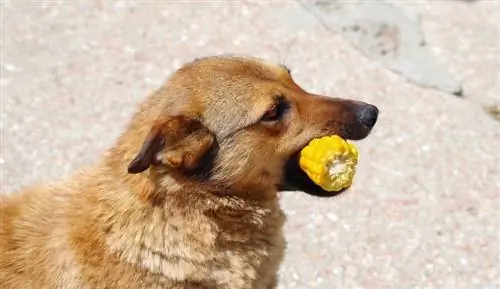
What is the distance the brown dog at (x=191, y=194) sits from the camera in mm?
3672

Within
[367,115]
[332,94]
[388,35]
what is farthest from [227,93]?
[388,35]

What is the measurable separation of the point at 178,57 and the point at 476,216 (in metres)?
A: 2.49

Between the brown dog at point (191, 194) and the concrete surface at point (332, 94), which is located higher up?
the brown dog at point (191, 194)

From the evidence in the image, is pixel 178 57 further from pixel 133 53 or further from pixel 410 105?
pixel 410 105

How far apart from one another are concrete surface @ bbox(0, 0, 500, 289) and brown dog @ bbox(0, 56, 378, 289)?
1.34m

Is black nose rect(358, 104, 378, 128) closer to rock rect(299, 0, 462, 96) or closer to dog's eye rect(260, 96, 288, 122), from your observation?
dog's eye rect(260, 96, 288, 122)

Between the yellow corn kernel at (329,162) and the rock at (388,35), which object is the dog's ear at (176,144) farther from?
the rock at (388,35)

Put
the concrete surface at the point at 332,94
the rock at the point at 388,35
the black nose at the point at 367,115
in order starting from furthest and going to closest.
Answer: the rock at the point at 388,35 → the concrete surface at the point at 332,94 → the black nose at the point at 367,115

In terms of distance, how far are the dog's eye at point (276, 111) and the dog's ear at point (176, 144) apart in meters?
0.24

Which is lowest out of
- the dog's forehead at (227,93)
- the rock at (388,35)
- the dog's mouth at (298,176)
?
the rock at (388,35)

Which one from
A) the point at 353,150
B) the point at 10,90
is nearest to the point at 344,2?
the point at 10,90

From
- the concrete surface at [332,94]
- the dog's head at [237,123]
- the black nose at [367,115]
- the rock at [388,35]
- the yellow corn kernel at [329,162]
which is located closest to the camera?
the dog's head at [237,123]

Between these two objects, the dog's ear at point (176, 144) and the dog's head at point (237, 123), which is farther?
the dog's head at point (237, 123)

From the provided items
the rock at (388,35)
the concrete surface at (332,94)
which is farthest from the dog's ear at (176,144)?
the rock at (388,35)
